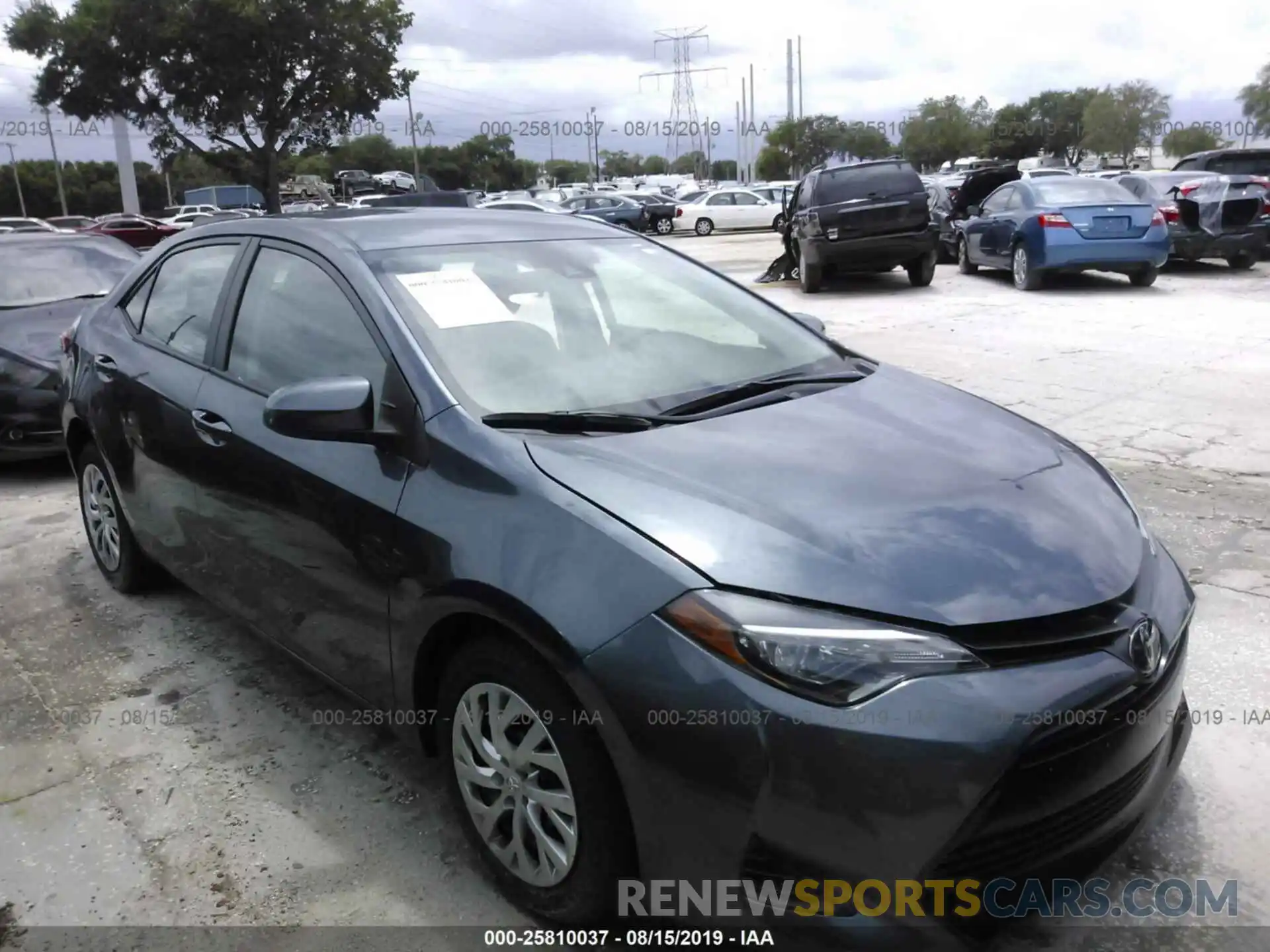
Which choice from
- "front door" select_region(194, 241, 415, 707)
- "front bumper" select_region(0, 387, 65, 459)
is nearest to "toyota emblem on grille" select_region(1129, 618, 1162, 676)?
"front door" select_region(194, 241, 415, 707)

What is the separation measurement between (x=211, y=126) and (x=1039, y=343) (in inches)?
1135

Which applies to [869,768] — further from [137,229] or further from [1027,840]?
[137,229]

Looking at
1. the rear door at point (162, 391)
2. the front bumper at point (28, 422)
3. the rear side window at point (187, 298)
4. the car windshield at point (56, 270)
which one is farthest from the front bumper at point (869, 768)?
the car windshield at point (56, 270)

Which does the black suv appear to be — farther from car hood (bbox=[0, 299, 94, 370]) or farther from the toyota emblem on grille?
the toyota emblem on grille

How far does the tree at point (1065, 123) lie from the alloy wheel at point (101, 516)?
71231 millimetres

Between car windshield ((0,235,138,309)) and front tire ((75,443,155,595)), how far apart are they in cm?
294

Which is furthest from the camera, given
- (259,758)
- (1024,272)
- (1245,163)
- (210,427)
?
(1245,163)

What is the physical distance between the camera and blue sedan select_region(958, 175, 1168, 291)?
1217 cm

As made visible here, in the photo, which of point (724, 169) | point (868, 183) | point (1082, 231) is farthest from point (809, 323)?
point (724, 169)

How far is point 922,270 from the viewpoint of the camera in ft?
45.2

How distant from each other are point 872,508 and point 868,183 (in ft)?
39.8

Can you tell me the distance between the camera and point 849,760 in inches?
71.7

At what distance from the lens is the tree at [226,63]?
1142 inches

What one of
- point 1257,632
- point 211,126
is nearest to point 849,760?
point 1257,632
